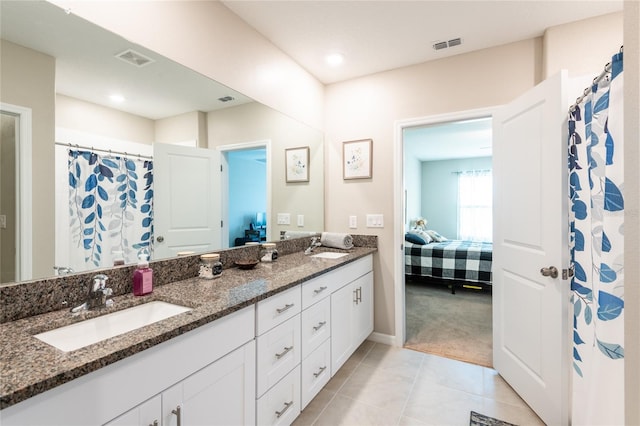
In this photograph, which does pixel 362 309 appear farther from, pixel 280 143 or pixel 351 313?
pixel 280 143

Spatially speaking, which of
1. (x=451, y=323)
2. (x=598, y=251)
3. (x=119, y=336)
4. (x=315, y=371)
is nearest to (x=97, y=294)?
(x=119, y=336)

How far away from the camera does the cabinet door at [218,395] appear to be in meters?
0.94

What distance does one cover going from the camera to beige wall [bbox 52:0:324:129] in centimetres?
134

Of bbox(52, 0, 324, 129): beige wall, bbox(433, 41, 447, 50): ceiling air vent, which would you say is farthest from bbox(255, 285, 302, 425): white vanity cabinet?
bbox(433, 41, 447, 50): ceiling air vent

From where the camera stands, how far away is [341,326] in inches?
83.2

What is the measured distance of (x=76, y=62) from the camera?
1.20m

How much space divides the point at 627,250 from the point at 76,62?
1.88m

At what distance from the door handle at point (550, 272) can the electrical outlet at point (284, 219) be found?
179cm

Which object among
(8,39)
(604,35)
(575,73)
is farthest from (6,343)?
(604,35)

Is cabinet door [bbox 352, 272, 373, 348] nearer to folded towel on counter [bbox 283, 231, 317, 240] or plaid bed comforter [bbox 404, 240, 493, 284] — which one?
folded towel on counter [bbox 283, 231, 317, 240]

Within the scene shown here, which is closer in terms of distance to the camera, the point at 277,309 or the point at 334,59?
the point at 277,309

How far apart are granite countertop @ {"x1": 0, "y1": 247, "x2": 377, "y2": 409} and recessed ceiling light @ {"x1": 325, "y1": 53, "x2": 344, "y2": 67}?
1823mm

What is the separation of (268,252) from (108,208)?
1.03m

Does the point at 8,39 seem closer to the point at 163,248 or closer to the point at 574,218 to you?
the point at 163,248
